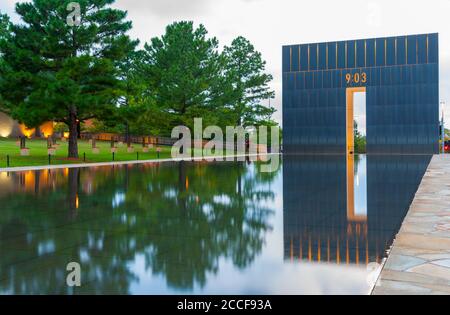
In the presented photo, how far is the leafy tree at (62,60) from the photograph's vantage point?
2998 centimetres

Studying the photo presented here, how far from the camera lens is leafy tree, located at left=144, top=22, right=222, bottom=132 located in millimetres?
45719

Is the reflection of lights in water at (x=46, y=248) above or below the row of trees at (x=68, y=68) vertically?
below

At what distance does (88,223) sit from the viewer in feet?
28.9

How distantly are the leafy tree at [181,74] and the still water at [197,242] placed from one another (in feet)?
109

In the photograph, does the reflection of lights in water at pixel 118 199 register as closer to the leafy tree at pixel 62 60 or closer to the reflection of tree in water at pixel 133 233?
the reflection of tree in water at pixel 133 233

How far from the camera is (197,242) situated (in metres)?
7.16

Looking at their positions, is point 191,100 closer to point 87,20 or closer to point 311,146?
point 87,20

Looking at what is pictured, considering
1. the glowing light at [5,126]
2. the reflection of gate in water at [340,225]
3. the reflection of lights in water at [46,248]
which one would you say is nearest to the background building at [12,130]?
the glowing light at [5,126]

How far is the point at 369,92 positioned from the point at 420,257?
198ft

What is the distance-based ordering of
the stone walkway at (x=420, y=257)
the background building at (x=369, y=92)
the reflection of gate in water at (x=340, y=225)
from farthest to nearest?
the background building at (x=369, y=92) → the reflection of gate in water at (x=340, y=225) → the stone walkway at (x=420, y=257)

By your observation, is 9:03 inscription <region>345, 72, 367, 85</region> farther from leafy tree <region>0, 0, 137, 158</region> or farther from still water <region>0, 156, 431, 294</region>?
still water <region>0, 156, 431, 294</region>

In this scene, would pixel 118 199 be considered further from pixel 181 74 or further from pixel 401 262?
pixel 181 74

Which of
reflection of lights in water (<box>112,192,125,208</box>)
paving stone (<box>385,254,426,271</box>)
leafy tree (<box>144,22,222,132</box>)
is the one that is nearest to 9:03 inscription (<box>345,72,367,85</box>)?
leafy tree (<box>144,22,222,132</box>)
